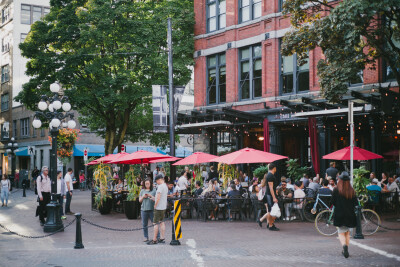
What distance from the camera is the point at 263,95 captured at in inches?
951

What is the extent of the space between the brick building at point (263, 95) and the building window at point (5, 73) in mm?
35375

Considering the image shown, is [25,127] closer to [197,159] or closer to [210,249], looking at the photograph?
[197,159]

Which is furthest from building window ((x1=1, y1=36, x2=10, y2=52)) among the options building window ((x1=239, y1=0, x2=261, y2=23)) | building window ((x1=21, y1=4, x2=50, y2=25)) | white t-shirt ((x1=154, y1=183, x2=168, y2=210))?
white t-shirt ((x1=154, y1=183, x2=168, y2=210))

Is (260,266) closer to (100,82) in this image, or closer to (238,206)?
(238,206)

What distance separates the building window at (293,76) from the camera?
74.8 feet

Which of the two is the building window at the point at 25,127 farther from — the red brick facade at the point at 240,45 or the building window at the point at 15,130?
the red brick facade at the point at 240,45

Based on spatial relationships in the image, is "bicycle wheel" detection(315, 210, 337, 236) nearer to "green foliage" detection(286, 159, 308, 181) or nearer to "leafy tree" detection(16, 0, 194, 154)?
"green foliage" detection(286, 159, 308, 181)

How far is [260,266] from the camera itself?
928 centimetres

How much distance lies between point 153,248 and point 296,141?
1518 cm

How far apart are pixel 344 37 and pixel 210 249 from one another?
Answer: 7058mm

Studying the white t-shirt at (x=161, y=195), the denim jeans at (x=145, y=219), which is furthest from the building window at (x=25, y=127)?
the white t-shirt at (x=161, y=195)

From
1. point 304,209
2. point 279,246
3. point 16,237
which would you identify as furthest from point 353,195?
point 16,237

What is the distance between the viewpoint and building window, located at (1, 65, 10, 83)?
5613cm

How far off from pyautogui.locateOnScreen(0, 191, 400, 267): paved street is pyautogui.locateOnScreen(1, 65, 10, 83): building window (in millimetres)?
44812
